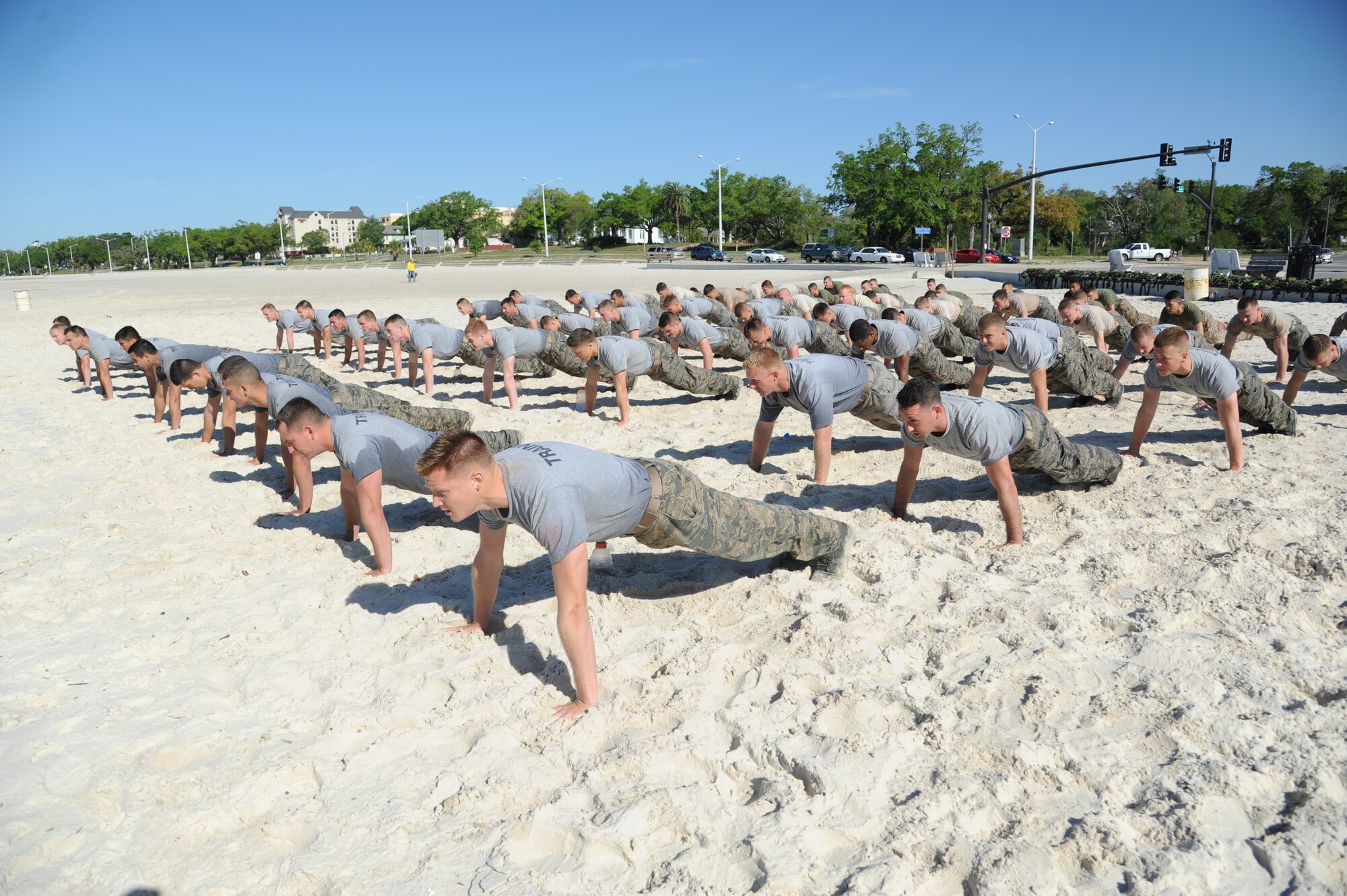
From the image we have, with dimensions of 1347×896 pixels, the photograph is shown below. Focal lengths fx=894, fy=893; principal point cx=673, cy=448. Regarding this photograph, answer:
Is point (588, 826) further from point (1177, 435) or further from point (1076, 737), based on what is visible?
point (1177, 435)

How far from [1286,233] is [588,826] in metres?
82.3

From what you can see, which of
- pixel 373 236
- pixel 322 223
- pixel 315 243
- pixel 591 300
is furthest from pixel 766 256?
pixel 322 223

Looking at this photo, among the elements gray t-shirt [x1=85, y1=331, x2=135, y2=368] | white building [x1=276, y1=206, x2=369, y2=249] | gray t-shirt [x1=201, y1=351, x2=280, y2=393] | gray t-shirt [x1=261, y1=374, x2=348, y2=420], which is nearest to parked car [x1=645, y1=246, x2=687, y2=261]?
gray t-shirt [x1=85, y1=331, x2=135, y2=368]

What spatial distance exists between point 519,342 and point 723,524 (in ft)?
22.5

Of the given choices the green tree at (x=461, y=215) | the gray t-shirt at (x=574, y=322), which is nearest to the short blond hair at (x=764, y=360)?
the gray t-shirt at (x=574, y=322)

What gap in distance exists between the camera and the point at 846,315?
42.9 ft

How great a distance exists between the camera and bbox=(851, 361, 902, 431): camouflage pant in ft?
24.5

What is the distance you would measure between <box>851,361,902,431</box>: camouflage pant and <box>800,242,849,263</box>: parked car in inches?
1979

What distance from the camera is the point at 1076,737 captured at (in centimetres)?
354

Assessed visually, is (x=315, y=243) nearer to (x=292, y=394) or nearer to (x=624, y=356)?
(x=624, y=356)

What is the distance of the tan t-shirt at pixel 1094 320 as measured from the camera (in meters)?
11.7

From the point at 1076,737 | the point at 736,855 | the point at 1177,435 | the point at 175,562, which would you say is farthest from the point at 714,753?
the point at 1177,435

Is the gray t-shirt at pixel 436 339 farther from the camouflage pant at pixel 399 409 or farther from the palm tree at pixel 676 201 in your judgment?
the palm tree at pixel 676 201

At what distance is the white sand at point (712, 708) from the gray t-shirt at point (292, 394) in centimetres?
90
